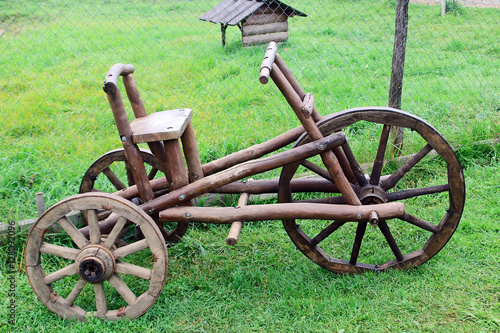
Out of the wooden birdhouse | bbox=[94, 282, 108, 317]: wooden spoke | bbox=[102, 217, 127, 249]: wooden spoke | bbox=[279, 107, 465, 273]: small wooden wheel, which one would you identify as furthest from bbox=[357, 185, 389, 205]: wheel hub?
the wooden birdhouse

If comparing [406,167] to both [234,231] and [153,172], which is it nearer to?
[234,231]

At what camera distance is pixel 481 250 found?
10.0ft

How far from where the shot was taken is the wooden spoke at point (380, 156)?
9.02 ft

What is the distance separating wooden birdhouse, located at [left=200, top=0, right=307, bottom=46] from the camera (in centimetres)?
716

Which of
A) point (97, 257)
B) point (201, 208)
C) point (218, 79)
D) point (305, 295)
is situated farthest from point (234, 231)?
point (218, 79)

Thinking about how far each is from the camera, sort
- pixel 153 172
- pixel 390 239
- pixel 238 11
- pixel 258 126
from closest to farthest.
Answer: pixel 390 239, pixel 153 172, pixel 258 126, pixel 238 11

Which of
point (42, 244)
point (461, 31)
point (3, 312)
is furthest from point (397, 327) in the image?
point (461, 31)

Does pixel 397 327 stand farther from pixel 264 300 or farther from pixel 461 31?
pixel 461 31

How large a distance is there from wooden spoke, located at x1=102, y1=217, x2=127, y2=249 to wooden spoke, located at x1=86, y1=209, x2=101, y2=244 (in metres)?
0.06

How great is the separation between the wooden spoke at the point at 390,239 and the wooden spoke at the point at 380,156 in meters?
0.28

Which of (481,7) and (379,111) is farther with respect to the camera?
(481,7)

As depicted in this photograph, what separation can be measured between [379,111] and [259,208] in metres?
0.95

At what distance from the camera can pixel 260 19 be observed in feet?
24.1

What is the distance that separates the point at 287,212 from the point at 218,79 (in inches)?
142
